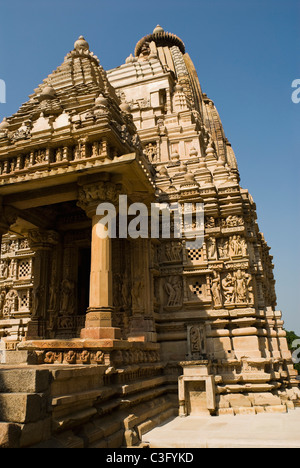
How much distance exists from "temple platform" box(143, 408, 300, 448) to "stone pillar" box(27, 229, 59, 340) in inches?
224

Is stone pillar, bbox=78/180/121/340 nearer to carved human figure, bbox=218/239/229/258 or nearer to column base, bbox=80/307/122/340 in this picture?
column base, bbox=80/307/122/340

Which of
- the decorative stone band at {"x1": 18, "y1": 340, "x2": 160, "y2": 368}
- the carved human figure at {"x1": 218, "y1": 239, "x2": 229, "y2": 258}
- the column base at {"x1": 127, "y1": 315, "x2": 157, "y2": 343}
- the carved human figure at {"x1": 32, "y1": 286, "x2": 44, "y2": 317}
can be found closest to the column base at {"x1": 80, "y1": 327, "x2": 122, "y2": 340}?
the decorative stone band at {"x1": 18, "y1": 340, "x2": 160, "y2": 368}

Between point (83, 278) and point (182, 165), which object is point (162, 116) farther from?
point (83, 278)

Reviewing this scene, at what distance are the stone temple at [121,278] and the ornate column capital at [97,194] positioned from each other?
33 mm

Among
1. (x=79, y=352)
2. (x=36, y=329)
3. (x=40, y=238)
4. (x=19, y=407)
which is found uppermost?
(x=40, y=238)

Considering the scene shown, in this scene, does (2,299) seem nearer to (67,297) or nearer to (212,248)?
(67,297)

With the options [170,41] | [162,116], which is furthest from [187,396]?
[170,41]

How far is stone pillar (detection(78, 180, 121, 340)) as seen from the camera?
8.69 meters

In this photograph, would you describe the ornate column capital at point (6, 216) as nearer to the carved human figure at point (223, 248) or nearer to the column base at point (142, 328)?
the column base at point (142, 328)

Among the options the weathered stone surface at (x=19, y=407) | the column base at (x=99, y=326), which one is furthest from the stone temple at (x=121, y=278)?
the weathered stone surface at (x=19, y=407)

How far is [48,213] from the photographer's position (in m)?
13.4

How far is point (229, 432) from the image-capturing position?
780cm

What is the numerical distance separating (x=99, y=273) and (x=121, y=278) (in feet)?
9.65

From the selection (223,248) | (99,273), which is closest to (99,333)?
(99,273)
